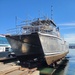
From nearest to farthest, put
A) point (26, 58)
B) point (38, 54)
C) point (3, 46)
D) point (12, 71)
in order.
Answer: point (12, 71) < point (38, 54) < point (26, 58) < point (3, 46)

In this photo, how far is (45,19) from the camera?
64.1 ft

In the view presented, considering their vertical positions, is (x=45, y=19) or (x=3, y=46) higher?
(x=45, y=19)

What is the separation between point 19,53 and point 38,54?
6.90ft

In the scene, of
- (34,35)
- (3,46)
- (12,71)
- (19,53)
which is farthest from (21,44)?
(3,46)

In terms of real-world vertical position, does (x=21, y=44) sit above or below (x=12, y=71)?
above

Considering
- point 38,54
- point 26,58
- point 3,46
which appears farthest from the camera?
point 3,46

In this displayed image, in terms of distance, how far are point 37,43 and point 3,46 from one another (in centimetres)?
1206

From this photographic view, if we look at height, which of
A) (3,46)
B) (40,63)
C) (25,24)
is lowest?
(40,63)

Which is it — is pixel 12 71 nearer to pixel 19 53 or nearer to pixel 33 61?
pixel 19 53

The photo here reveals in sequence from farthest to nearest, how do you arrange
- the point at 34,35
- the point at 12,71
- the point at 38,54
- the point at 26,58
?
the point at 26,58, the point at 38,54, the point at 34,35, the point at 12,71

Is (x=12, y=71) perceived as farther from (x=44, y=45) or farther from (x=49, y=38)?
(x=49, y=38)

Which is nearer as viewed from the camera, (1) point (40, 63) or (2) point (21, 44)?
(2) point (21, 44)

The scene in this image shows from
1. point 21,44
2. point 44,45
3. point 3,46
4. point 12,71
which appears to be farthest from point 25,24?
point 3,46

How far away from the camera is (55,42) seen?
19641 mm
